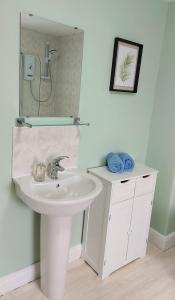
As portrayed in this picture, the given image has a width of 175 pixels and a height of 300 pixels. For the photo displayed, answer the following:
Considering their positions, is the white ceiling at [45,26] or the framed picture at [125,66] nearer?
the white ceiling at [45,26]

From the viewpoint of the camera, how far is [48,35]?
5.52 feet

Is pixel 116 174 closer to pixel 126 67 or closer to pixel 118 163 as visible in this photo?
pixel 118 163

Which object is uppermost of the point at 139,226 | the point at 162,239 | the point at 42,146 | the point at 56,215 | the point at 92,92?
the point at 92,92

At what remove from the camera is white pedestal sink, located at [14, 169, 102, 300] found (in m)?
1.54

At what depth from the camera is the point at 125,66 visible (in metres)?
2.07

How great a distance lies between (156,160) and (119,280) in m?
1.13

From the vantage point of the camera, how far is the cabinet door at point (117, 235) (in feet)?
6.50

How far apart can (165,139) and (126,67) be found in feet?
2.58

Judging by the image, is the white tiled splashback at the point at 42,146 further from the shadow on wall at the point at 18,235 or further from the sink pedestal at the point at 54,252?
the sink pedestal at the point at 54,252

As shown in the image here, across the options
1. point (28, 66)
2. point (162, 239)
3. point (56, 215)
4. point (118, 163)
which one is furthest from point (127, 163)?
point (28, 66)

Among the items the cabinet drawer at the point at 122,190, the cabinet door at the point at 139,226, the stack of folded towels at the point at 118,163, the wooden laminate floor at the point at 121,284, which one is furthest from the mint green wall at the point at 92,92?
the cabinet door at the point at 139,226

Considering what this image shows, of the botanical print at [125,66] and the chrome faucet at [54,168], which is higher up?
the botanical print at [125,66]

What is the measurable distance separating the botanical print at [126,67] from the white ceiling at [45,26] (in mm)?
467

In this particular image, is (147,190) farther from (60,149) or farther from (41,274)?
(41,274)
